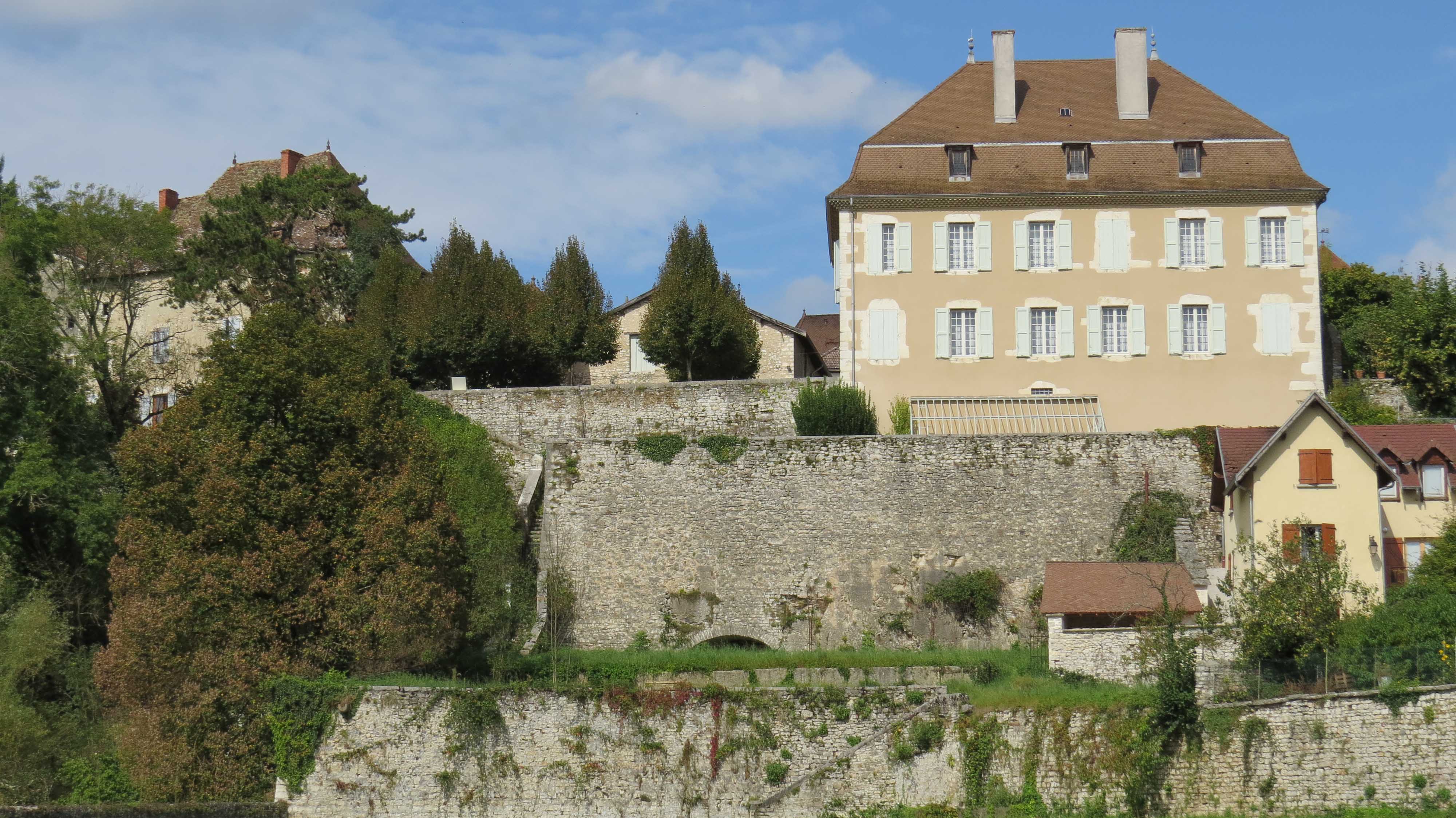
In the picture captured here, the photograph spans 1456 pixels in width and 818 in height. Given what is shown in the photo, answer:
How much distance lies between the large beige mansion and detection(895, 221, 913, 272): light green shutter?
4cm

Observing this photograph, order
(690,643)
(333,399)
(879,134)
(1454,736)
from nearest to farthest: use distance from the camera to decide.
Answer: (1454,736) → (333,399) → (690,643) → (879,134)

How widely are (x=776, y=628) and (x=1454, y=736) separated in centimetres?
1269

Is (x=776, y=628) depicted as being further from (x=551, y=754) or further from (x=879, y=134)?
(x=879, y=134)

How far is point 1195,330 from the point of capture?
37.1 meters

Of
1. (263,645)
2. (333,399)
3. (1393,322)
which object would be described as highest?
(1393,322)

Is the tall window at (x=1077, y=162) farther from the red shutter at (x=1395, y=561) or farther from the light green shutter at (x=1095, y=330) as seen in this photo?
the red shutter at (x=1395, y=561)

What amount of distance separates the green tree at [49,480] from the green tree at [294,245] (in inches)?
301

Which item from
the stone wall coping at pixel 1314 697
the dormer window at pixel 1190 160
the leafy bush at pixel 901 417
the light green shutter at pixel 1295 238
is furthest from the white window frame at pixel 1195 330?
the stone wall coping at pixel 1314 697

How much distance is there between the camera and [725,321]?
137 feet

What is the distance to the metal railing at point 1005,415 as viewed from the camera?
35594 millimetres

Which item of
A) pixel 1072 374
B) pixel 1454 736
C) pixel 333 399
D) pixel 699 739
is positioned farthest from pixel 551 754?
pixel 1072 374

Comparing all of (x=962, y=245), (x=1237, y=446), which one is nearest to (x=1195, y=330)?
(x=962, y=245)

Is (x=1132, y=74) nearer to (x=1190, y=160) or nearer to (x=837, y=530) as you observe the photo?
(x=1190, y=160)

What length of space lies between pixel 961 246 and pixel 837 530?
916 cm
